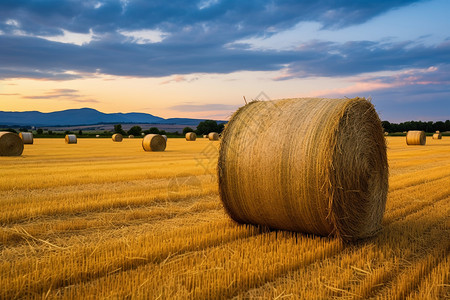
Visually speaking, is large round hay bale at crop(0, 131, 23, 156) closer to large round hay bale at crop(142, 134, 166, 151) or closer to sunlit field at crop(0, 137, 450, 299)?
large round hay bale at crop(142, 134, 166, 151)

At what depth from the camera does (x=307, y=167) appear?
18.2 ft

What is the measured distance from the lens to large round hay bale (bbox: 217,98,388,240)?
18.1 feet

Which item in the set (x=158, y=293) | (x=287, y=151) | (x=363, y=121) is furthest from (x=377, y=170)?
(x=158, y=293)

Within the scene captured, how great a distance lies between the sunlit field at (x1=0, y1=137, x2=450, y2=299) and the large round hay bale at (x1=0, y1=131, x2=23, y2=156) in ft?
43.1

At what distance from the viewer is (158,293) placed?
12.5 feet

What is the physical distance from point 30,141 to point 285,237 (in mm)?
31588

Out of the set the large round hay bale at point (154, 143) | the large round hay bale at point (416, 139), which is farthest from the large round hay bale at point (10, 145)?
the large round hay bale at point (416, 139)

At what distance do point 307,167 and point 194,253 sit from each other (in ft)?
5.96

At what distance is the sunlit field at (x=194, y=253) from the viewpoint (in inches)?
157

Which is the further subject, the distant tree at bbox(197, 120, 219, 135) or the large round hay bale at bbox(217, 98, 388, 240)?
the distant tree at bbox(197, 120, 219, 135)

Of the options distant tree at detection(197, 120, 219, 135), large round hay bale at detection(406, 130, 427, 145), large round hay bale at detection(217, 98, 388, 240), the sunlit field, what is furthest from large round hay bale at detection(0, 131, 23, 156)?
distant tree at detection(197, 120, 219, 135)

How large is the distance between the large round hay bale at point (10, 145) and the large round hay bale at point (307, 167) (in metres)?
17.1

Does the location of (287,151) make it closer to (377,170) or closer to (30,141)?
(377,170)

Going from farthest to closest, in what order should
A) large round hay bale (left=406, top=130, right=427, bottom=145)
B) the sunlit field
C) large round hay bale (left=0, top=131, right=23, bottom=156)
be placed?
large round hay bale (left=406, top=130, right=427, bottom=145)
large round hay bale (left=0, top=131, right=23, bottom=156)
the sunlit field
